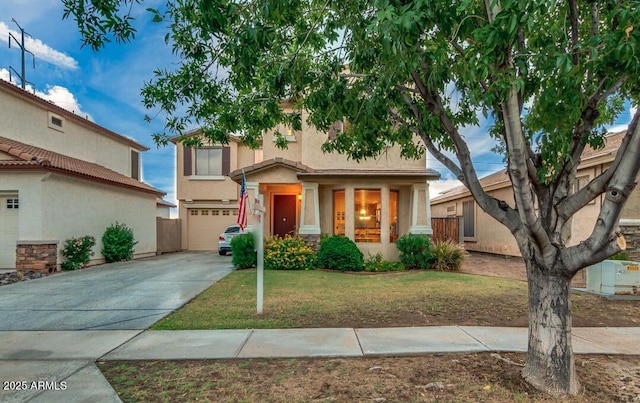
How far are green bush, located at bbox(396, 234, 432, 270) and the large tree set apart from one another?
21.5 feet

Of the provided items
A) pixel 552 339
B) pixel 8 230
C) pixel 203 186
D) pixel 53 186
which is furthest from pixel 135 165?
pixel 552 339

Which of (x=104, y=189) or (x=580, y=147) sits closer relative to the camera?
(x=580, y=147)

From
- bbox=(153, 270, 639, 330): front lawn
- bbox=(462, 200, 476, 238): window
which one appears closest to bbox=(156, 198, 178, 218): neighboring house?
bbox=(153, 270, 639, 330): front lawn

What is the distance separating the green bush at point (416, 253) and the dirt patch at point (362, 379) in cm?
732

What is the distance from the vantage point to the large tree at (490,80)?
10.0 ft

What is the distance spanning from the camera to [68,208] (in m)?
12.8

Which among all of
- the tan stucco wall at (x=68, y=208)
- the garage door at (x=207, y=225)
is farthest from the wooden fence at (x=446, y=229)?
the tan stucco wall at (x=68, y=208)

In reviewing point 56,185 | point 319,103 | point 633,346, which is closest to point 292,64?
point 319,103

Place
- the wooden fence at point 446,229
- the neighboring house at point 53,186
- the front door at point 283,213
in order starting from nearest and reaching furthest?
the neighboring house at point 53,186, the wooden fence at point 446,229, the front door at point 283,213

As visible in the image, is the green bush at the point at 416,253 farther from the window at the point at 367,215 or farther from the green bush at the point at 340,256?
the green bush at the point at 340,256

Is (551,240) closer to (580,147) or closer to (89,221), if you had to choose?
(580,147)

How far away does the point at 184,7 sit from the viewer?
13.7ft

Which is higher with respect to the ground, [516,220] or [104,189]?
[104,189]

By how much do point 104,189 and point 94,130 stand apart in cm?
370
